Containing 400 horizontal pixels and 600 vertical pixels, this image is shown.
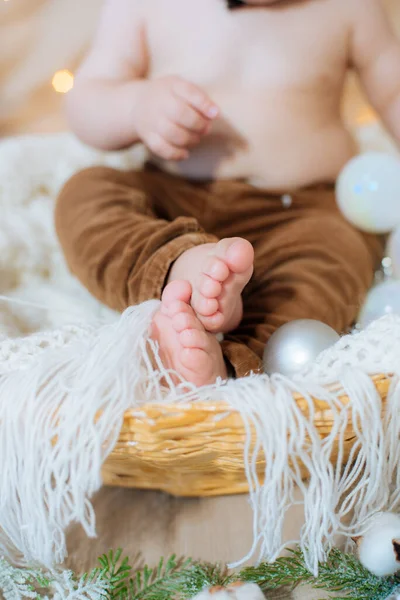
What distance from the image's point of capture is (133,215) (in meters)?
0.65

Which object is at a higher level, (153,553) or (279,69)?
(279,69)

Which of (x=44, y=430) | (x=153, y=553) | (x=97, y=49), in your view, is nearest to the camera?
(x=44, y=430)

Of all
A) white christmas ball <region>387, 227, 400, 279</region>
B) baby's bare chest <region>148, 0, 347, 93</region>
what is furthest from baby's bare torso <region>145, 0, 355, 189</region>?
white christmas ball <region>387, 227, 400, 279</region>

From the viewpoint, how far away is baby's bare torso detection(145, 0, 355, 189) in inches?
25.5

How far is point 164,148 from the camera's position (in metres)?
0.65

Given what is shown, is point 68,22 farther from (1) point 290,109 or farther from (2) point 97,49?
(1) point 290,109

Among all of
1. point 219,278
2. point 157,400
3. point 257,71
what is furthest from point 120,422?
point 257,71

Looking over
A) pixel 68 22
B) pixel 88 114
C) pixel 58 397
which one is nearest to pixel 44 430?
pixel 58 397

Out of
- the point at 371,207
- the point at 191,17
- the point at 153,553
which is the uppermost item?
the point at 191,17

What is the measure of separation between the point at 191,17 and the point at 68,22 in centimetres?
18

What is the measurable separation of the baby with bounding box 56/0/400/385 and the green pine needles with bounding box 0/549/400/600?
0.69 feet

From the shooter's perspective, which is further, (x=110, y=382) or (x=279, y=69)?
(x=279, y=69)

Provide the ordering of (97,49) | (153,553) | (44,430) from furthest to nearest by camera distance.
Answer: (97,49) → (153,553) → (44,430)

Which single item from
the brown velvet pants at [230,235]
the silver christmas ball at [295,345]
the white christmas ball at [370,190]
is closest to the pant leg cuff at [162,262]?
the brown velvet pants at [230,235]
